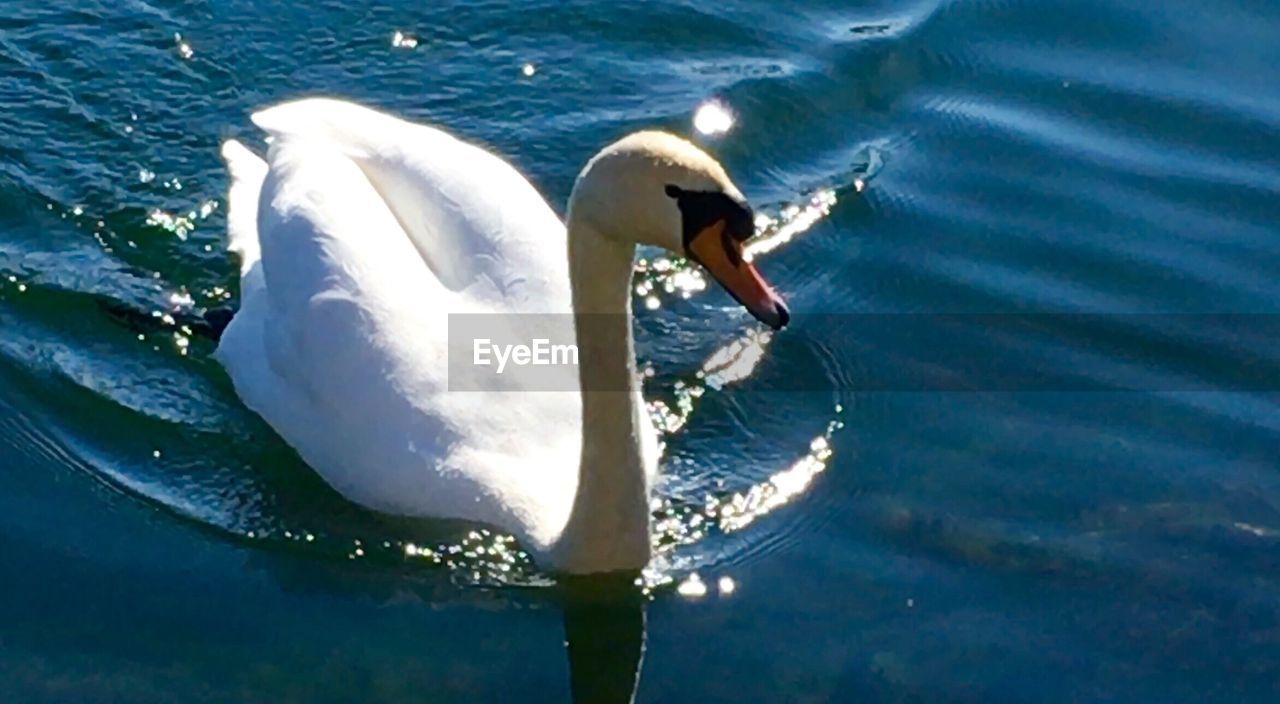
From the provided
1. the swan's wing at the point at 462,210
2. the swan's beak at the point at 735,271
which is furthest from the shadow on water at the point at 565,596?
the swan's beak at the point at 735,271

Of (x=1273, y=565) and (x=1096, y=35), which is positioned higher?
(x=1096, y=35)

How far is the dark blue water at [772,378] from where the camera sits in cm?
855

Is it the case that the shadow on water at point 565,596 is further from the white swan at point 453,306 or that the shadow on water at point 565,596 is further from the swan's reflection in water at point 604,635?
the white swan at point 453,306

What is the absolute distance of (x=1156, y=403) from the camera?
10266 mm

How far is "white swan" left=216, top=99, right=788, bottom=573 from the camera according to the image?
793 centimetres

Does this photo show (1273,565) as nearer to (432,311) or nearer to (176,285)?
(432,311)

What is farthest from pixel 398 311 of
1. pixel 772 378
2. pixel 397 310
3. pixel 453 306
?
pixel 772 378

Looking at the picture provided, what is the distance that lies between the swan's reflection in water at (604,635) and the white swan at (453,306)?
4.2 inches

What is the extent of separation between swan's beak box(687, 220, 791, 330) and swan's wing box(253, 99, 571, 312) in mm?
1644

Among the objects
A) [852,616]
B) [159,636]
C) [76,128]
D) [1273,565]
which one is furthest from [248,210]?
[1273,565]

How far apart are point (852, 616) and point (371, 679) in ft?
6.41

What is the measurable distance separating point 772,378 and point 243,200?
283cm

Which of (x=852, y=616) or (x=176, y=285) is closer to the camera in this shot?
(x=852, y=616)

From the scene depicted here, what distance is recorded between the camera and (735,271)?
7.91 metres
